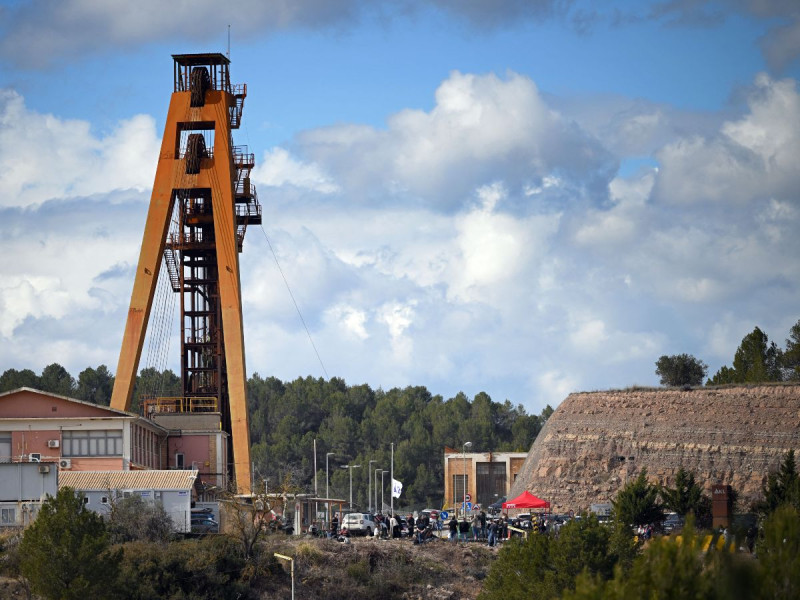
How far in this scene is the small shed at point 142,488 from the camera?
146 feet

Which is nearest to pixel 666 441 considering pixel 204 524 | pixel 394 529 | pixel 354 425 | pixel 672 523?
pixel 672 523

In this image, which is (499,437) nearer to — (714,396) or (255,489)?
(714,396)

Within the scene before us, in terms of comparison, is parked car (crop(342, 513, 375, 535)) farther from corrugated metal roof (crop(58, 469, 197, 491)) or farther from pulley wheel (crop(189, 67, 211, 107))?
pulley wheel (crop(189, 67, 211, 107))

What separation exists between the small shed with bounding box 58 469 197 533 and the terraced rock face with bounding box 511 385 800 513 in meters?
24.3

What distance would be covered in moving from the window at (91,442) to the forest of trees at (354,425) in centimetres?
4487

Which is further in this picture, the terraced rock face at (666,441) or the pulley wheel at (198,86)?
the terraced rock face at (666,441)

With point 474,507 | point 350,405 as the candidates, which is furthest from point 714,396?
point 350,405

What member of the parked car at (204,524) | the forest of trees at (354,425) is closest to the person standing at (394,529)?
the parked car at (204,524)

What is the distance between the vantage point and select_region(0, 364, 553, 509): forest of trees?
104 m

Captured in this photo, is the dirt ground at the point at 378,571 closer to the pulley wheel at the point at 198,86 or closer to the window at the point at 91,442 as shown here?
the window at the point at 91,442

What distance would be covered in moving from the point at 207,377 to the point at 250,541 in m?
17.1

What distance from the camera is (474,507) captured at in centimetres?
6738

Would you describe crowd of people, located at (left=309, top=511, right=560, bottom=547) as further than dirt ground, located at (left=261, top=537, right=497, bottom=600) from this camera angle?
Yes

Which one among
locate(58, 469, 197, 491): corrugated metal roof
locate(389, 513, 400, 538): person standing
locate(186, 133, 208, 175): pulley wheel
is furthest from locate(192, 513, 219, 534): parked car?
locate(186, 133, 208, 175): pulley wheel
